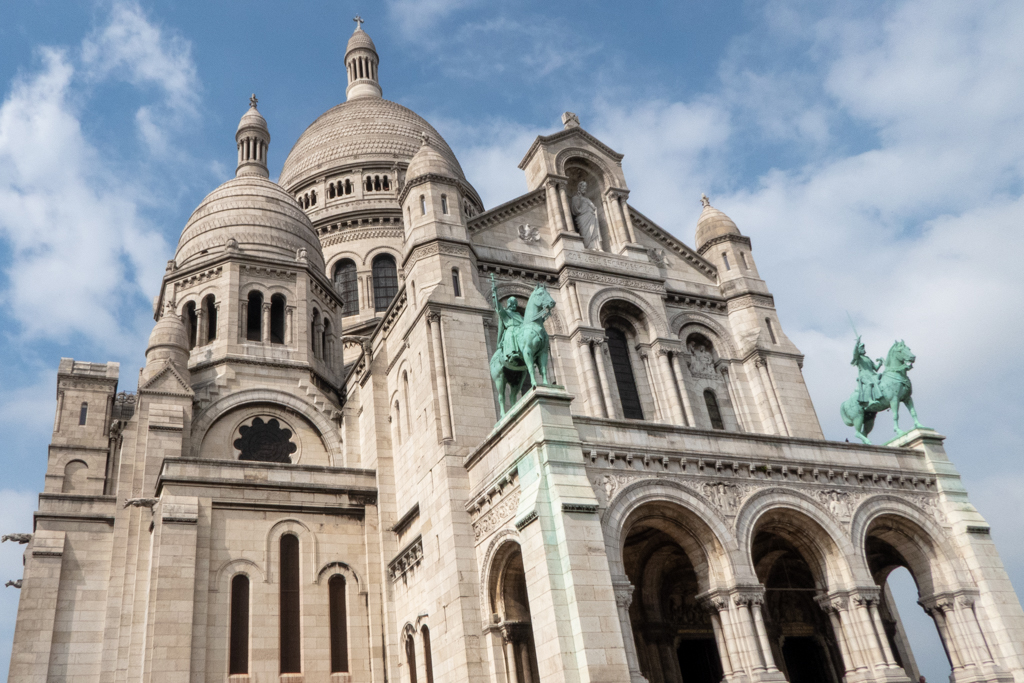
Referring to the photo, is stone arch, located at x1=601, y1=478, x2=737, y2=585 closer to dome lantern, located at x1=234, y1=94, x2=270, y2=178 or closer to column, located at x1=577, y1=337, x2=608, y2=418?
column, located at x1=577, y1=337, x2=608, y2=418

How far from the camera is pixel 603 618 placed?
57.1 feet

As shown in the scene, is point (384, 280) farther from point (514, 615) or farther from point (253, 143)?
point (514, 615)

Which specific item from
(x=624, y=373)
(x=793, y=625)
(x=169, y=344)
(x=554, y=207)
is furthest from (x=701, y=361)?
(x=169, y=344)

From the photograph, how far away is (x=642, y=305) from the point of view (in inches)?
1133

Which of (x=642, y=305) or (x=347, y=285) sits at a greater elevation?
(x=347, y=285)

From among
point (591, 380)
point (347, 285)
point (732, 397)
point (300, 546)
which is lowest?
point (300, 546)

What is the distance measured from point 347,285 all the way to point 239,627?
23.8 metres

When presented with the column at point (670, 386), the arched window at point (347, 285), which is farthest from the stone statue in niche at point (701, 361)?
the arched window at point (347, 285)

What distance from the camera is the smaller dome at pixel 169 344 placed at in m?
30.6

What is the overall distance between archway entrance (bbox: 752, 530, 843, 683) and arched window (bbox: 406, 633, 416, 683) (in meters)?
10.0

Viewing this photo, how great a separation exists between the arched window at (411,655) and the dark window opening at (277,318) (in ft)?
47.1

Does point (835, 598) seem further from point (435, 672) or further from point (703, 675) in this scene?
point (435, 672)

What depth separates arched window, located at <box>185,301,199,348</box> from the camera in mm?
33831

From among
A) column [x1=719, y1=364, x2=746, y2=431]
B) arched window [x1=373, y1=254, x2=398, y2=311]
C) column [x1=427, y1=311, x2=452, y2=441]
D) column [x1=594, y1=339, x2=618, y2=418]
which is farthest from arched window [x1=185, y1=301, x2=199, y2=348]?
column [x1=719, y1=364, x2=746, y2=431]
